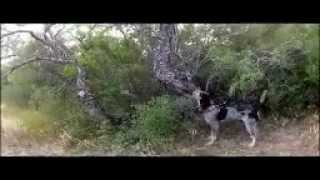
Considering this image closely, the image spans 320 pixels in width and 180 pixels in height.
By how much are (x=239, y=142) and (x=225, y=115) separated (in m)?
0.18

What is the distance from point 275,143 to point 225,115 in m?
0.34

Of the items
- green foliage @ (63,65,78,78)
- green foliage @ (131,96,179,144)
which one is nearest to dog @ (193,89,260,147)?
green foliage @ (131,96,179,144)

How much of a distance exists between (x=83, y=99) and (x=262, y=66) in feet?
3.57

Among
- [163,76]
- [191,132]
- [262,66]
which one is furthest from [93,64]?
[262,66]

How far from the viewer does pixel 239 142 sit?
3357 mm

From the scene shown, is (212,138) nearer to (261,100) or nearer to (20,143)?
(261,100)

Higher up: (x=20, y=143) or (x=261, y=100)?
(x=261, y=100)

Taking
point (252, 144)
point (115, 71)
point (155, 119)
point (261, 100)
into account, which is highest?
point (115, 71)

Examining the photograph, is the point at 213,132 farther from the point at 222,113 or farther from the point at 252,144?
the point at 252,144

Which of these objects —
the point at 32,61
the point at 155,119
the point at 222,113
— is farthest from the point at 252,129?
the point at 32,61

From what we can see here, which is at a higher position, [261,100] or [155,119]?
[261,100]

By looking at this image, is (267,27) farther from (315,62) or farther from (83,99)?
(83,99)

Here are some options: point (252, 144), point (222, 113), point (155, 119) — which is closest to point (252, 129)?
point (252, 144)
